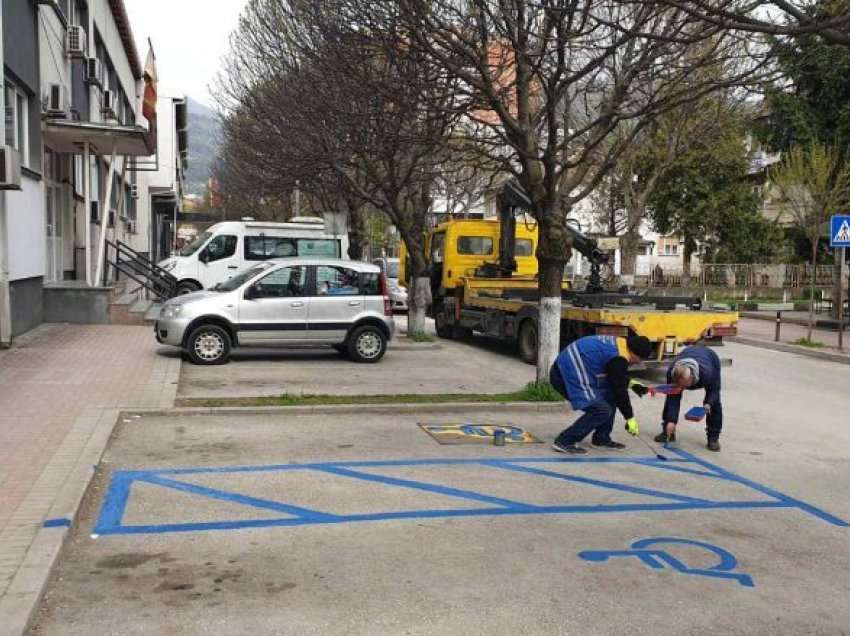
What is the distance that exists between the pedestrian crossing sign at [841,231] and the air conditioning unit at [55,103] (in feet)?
51.9

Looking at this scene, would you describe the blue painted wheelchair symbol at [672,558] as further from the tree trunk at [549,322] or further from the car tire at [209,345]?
the car tire at [209,345]

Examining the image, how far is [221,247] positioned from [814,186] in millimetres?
17144

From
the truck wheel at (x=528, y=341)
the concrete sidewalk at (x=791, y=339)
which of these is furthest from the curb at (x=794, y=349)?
the truck wheel at (x=528, y=341)

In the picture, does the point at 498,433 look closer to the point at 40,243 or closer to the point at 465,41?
the point at 465,41

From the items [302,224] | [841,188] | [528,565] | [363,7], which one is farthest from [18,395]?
[841,188]

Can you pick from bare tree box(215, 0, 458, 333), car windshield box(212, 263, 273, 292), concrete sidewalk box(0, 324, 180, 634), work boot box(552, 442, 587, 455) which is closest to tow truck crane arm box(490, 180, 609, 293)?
bare tree box(215, 0, 458, 333)

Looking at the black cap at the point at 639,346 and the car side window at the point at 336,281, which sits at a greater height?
the car side window at the point at 336,281

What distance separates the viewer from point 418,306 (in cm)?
1759

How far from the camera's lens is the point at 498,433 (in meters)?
8.30

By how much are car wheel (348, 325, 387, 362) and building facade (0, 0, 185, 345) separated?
5.27 metres

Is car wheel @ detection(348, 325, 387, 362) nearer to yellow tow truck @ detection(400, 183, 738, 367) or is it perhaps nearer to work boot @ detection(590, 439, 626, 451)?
yellow tow truck @ detection(400, 183, 738, 367)

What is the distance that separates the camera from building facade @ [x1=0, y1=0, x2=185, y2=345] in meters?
13.6

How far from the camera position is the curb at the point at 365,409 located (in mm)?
9086

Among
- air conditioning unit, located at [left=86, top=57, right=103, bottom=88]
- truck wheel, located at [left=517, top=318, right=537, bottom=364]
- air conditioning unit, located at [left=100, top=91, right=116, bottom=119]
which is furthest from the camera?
air conditioning unit, located at [left=100, top=91, right=116, bottom=119]
